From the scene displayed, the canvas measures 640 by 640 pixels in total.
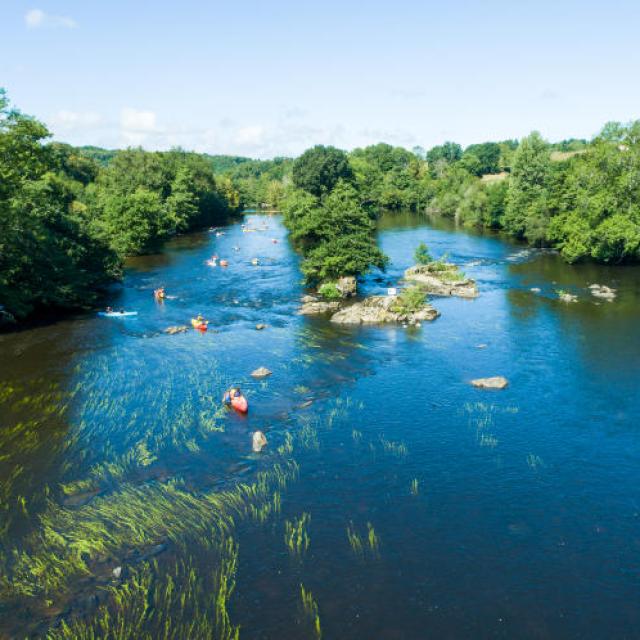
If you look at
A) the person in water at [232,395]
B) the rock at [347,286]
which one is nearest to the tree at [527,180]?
the rock at [347,286]

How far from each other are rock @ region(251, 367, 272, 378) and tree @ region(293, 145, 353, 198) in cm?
8469

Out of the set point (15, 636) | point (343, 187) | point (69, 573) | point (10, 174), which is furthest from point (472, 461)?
point (343, 187)

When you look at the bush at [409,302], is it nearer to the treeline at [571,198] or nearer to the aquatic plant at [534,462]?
the aquatic plant at [534,462]

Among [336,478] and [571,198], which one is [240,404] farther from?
[571,198]

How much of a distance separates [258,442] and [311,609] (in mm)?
13231

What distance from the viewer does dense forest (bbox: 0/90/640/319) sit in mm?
58062

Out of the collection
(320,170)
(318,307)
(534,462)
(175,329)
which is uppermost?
(320,170)

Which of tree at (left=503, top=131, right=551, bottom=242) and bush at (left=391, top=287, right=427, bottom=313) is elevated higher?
tree at (left=503, top=131, right=551, bottom=242)

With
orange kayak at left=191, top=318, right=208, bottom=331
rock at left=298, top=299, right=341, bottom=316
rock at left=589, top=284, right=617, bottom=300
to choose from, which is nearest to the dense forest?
rock at left=298, top=299, right=341, bottom=316

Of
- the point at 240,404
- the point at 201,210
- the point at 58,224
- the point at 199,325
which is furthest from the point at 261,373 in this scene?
the point at 201,210

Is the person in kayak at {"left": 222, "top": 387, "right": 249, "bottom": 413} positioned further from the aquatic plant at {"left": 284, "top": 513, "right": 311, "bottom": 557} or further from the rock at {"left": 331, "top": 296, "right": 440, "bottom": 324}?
the rock at {"left": 331, "top": 296, "right": 440, "bottom": 324}

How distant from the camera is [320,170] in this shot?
12694cm

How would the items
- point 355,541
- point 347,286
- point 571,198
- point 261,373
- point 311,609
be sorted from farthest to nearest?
point 571,198, point 347,286, point 261,373, point 355,541, point 311,609

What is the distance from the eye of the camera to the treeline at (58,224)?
5338cm
